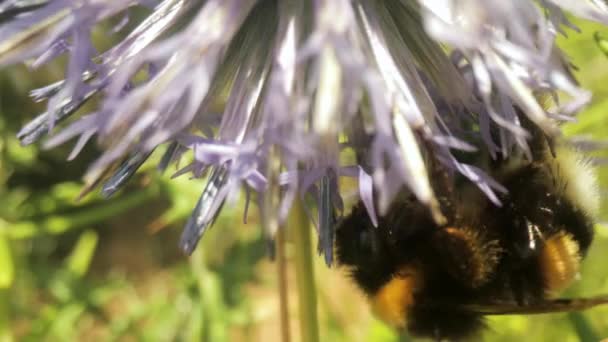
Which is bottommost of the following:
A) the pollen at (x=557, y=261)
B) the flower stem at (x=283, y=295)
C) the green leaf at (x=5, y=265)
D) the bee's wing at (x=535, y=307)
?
the green leaf at (x=5, y=265)

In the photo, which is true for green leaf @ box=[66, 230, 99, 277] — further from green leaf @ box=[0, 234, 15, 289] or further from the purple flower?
the purple flower

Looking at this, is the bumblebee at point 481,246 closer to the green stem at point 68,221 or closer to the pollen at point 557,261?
the pollen at point 557,261

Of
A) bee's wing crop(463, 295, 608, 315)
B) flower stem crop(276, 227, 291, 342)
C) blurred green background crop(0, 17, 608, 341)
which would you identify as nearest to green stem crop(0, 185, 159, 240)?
blurred green background crop(0, 17, 608, 341)

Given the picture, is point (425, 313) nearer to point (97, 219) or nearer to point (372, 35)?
point (372, 35)

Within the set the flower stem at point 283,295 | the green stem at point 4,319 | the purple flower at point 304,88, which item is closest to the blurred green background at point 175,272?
the green stem at point 4,319

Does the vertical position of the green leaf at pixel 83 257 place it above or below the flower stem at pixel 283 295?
below
